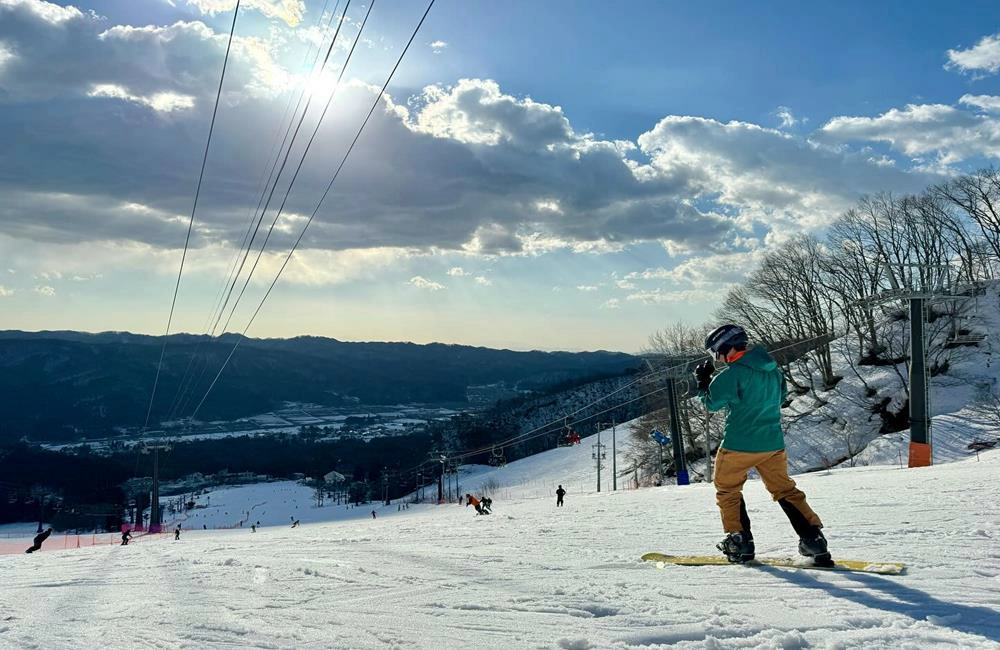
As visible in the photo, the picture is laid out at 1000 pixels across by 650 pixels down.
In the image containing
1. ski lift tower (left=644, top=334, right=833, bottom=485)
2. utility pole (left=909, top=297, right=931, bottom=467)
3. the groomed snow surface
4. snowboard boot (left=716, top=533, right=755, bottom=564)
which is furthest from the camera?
ski lift tower (left=644, top=334, right=833, bottom=485)

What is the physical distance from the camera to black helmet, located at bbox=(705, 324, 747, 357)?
18.6ft

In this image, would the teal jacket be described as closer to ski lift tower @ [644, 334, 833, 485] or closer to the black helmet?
the black helmet

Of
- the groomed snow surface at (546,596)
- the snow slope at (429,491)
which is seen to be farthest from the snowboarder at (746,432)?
the snow slope at (429,491)

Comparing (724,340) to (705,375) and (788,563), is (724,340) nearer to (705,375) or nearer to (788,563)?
(705,375)

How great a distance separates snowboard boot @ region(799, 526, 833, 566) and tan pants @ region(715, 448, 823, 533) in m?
0.11

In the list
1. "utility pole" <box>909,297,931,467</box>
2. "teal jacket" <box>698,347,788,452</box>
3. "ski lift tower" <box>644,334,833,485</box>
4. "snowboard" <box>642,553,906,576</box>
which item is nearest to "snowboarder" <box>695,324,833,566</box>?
"teal jacket" <box>698,347,788,452</box>

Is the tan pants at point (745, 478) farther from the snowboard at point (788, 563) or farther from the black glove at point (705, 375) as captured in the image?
the black glove at point (705, 375)

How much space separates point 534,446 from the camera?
476ft

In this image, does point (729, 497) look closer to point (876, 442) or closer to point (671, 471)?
point (876, 442)

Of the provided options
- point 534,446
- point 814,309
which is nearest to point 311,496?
point 534,446

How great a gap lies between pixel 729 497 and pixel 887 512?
3.69 metres

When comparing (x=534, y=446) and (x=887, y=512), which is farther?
(x=534, y=446)

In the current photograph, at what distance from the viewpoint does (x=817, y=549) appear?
17.6 ft

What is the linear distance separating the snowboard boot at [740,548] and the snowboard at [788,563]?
0.05 metres
